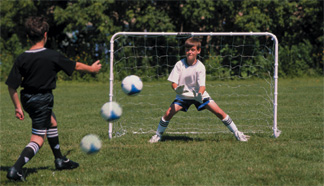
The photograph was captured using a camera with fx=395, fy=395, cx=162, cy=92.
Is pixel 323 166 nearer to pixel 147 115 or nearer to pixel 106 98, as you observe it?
pixel 147 115

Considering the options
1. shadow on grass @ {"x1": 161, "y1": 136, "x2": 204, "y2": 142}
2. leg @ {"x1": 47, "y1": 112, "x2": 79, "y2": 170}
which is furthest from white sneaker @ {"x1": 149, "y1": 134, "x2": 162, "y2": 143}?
leg @ {"x1": 47, "y1": 112, "x2": 79, "y2": 170}

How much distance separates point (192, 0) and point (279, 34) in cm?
513

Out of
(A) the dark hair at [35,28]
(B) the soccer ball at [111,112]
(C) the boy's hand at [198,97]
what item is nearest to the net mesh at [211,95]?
(C) the boy's hand at [198,97]

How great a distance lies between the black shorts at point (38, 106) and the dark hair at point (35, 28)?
616mm

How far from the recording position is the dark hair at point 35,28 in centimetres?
439

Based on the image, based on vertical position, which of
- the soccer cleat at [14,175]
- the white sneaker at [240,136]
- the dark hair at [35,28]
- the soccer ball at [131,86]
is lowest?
the white sneaker at [240,136]

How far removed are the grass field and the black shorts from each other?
2.04 feet

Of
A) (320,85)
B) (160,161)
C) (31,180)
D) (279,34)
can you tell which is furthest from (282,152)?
(279,34)

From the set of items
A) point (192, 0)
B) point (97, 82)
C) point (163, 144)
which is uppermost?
point (192, 0)

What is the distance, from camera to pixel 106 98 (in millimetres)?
12594

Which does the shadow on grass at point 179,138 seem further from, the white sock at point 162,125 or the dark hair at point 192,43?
the dark hair at point 192,43

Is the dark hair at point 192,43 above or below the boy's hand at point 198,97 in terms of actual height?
above

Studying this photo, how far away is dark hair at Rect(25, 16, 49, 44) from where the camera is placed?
439 centimetres

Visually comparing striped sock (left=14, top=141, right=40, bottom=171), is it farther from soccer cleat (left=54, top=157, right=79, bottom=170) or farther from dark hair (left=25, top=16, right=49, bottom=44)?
dark hair (left=25, top=16, right=49, bottom=44)
